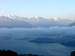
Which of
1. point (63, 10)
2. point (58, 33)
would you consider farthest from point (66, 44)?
point (63, 10)

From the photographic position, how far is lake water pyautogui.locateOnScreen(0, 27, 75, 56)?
233cm

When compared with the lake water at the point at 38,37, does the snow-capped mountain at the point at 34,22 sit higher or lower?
higher

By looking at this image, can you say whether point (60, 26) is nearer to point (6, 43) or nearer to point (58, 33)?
point (58, 33)

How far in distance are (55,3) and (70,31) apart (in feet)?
1.52

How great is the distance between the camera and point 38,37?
2.34m

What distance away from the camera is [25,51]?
236 centimetres

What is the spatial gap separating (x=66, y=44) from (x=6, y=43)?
881 mm

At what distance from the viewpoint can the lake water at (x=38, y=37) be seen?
2.33m

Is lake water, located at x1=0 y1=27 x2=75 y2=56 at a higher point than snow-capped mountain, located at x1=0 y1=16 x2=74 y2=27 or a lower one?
lower

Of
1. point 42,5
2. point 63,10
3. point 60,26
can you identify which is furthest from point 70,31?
point 42,5

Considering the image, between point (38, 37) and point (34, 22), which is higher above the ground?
point (34, 22)

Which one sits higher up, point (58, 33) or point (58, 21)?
point (58, 21)

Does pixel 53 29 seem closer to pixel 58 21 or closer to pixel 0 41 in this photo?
pixel 58 21

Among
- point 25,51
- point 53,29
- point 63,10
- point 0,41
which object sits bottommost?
point 25,51
